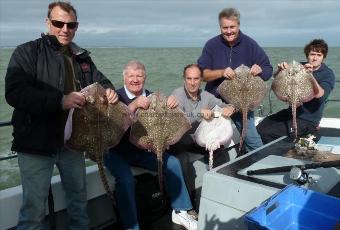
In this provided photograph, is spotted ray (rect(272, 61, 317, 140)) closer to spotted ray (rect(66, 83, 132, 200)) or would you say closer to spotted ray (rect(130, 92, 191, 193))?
spotted ray (rect(130, 92, 191, 193))

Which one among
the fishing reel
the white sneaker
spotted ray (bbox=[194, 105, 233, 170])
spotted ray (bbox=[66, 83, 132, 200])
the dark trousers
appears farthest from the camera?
the dark trousers

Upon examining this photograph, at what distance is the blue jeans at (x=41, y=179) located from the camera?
3.03 meters

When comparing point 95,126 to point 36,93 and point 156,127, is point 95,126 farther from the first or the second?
point 156,127

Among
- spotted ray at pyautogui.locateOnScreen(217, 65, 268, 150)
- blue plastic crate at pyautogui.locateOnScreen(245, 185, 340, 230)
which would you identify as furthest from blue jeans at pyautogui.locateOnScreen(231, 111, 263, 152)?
blue plastic crate at pyautogui.locateOnScreen(245, 185, 340, 230)

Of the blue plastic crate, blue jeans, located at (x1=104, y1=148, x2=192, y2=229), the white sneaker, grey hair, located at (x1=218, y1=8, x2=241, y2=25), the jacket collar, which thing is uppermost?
grey hair, located at (x1=218, y1=8, x2=241, y2=25)

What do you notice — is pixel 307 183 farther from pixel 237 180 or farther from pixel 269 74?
pixel 269 74

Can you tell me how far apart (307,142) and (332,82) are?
1.85 metres

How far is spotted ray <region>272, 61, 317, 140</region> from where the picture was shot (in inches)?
188

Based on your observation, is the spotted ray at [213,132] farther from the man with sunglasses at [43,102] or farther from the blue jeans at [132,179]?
the man with sunglasses at [43,102]

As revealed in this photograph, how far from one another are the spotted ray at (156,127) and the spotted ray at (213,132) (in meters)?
0.72

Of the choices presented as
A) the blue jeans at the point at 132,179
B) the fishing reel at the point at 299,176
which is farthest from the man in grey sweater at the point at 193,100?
the fishing reel at the point at 299,176

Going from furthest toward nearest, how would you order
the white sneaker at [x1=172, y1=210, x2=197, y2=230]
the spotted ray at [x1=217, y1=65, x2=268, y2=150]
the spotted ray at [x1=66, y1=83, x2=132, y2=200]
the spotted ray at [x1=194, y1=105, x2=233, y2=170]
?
the spotted ray at [x1=217, y1=65, x2=268, y2=150]
the spotted ray at [x1=194, y1=105, x2=233, y2=170]
the white sneaker at [x1=172, y1=210, x2=197, y2=230]
the spotted ray at [x1=66, y1=83, x2=132, y2=200]

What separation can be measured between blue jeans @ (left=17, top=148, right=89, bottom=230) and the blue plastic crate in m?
1.90

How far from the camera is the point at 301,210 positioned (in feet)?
7.72
